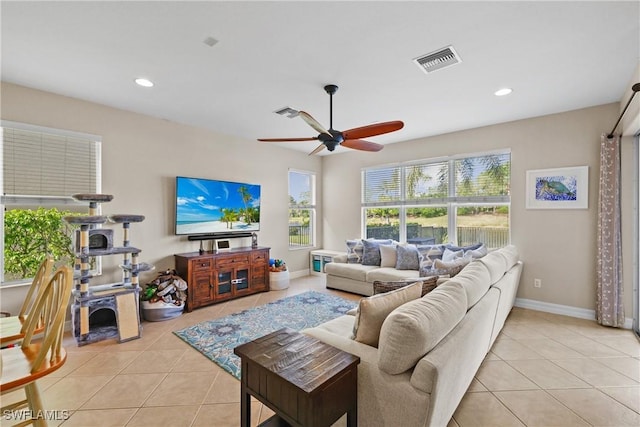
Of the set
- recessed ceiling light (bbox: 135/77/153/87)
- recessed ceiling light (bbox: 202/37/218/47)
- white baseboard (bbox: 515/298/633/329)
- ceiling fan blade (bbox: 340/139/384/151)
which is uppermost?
recessed ceiling light (bbox: 202/37/218/47)

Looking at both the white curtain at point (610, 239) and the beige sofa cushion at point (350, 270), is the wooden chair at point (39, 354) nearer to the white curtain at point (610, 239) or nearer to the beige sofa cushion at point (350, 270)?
the beige sofa cushion at point (350, 270)

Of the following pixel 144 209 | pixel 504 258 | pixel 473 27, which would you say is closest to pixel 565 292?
pixel 504 258

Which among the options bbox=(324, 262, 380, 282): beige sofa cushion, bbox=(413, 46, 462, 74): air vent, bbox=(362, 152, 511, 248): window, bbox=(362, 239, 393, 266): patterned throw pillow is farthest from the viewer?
bbox=(362, 239, 393, 266): patterned throw pillow

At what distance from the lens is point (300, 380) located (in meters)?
1.30

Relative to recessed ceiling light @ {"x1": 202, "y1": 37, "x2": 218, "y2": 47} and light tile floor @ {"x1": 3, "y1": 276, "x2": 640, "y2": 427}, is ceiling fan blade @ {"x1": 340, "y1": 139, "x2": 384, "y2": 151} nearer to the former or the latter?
recessed ceiling light @ {"x1": 202, "y1": 37, "x2": 218, "y2": 47}

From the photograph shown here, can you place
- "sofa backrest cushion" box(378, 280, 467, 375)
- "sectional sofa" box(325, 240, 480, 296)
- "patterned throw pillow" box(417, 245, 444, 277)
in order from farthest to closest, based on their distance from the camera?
"sectional sofa" box(325, 240, 480, 296)
"patterned throw pillow" box(417, 245, 444, 277)
"sofa backrest cushion" box(378, 280, 467, 375)

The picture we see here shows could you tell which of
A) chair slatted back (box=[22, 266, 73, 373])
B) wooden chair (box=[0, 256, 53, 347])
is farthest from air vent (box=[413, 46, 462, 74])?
wooden chair (box=[0, 256, 53, 347])

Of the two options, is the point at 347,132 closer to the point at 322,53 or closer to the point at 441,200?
the point at 322,53

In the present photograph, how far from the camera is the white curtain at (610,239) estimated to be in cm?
334

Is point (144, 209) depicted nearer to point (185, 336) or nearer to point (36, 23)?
point (185, 336)

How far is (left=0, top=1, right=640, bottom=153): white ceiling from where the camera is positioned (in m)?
1.95

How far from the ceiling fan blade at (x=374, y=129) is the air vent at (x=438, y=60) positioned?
59cm

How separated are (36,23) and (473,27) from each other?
315 cm

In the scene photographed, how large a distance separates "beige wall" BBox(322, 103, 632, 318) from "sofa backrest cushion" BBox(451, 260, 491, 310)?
2145 mm
